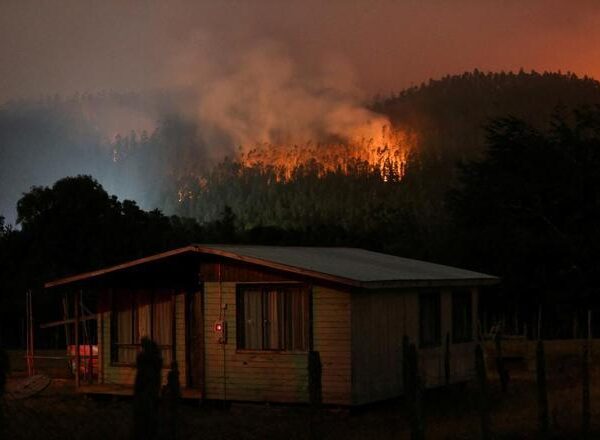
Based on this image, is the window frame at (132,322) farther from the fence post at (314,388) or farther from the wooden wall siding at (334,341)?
the fence post at (314,388)

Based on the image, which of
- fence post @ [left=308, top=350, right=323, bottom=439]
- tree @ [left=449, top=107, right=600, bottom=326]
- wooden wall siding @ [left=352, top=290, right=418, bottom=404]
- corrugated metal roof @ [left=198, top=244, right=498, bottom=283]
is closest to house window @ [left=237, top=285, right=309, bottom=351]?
corrugated metal roof @ [left=198, top=244, right=498, bottom=283]

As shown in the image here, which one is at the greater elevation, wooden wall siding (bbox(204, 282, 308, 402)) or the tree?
the tree

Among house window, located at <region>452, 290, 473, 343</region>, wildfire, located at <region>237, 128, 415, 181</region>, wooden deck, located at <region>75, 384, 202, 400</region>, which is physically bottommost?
wooden deck, located at <region>75, 384, 202, 400</region>

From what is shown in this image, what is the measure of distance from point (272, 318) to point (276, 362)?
84cm

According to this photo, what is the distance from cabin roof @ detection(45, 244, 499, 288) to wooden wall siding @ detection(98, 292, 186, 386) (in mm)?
1142

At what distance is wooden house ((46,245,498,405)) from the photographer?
19531mm

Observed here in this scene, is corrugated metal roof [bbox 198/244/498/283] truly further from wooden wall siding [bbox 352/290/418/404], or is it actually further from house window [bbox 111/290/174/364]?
house window [bbox 111/290/174/364]

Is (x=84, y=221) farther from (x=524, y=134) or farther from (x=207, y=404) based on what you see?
(x=207, y=404)

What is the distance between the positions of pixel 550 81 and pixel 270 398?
164m

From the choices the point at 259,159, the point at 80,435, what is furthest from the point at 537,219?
the point at 259,159

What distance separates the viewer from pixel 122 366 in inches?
882

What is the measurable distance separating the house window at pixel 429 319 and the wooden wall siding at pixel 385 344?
0.44 ft

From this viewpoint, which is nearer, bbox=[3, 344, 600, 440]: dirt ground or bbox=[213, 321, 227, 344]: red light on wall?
bbox=[3, 344, 600, 440]: dirt ground

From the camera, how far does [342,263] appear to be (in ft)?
74.0
